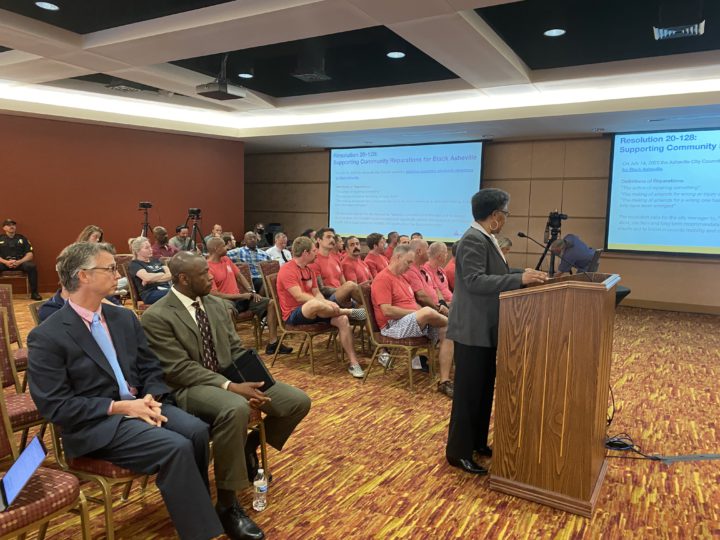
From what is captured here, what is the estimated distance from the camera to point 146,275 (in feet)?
17.6

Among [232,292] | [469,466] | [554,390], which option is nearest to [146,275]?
[232,292]

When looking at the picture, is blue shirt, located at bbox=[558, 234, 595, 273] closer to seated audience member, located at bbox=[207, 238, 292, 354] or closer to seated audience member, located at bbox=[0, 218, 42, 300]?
seated audience member, located at bbox=[207, 238, 292, 354]

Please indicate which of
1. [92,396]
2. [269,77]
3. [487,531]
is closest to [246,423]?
[92,396]

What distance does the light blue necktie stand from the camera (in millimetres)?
2180

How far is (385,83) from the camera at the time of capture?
24.9 feet

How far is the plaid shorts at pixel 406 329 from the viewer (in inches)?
175

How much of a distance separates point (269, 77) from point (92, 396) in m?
6.27

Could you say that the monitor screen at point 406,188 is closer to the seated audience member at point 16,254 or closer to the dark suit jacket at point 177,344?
the seated audience member at point 16,254

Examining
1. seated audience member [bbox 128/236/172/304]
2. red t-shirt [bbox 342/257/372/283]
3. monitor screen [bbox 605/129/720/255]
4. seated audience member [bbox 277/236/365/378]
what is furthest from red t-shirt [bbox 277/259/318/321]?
monitor screen [bbox 605/129/720/255]

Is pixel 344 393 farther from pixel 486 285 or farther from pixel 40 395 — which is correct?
pixel 40 395

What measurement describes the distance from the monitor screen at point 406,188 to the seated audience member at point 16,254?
572cm

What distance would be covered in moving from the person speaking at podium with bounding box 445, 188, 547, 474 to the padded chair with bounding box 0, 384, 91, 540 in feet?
6.14

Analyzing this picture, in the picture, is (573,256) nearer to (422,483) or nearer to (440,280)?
(440,280)

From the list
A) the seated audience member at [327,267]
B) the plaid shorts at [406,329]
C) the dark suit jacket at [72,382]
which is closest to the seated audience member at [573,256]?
the seated audience member at [327,267]
